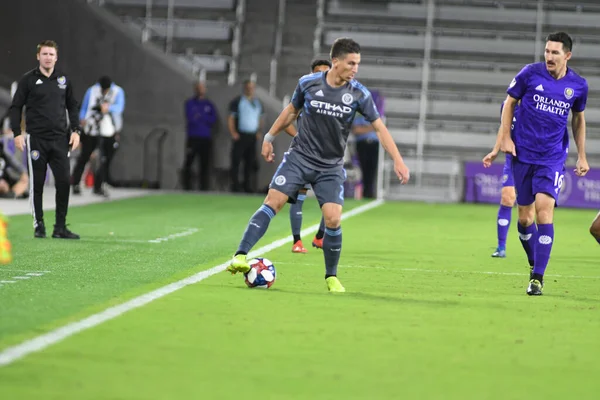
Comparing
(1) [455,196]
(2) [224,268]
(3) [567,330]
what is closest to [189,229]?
(2) [224,268]

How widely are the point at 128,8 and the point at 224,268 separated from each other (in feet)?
Answer: 67.4

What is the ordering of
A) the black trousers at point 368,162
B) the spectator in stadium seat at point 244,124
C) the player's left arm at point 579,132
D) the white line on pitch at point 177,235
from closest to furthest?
the player's left arm at point 579,132
the white line on pitch at point 177,235
the spectator in stadium seat at point 244,124
the black trousers at point 368,162

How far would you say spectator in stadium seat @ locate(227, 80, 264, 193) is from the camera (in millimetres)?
23281

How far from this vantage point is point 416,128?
2761 centimetres

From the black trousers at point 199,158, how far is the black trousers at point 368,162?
319cm

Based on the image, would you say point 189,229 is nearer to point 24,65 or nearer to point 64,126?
point 64,126

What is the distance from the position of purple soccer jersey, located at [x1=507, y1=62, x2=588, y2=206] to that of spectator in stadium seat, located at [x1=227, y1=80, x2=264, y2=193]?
14229mm

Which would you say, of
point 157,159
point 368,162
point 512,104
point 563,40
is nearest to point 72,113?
point 512,104

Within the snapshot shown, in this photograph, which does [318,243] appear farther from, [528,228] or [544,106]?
[544,106]

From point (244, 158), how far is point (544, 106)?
1531 centimetres

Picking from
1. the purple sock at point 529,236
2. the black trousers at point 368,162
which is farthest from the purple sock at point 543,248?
the black trousers at point 368,162

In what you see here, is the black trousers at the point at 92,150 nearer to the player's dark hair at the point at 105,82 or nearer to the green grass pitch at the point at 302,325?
the player's dark hair at the point at 105,82

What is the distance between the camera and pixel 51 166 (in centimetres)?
1241

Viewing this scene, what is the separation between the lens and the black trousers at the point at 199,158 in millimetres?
24094
